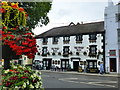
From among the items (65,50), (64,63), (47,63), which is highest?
(65,50)

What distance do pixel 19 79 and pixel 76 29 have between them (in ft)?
115

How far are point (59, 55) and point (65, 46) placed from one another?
213 centimetres

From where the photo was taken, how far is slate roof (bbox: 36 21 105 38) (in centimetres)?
3742

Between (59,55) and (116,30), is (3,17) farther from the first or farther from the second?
(59,55)

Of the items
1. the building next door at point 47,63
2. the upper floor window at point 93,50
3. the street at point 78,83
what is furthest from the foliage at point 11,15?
the building next door at point 47,63

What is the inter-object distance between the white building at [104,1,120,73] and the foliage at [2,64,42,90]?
2752 centimetres

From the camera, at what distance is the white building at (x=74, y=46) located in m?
36.1

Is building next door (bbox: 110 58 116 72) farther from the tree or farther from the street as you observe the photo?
the tree

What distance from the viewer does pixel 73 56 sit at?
130ft

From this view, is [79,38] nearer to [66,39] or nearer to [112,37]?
[66,39]

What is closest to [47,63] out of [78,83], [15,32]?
[78,83]

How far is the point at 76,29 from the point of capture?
40.9 meters

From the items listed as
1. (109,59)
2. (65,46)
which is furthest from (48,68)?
(109,59)

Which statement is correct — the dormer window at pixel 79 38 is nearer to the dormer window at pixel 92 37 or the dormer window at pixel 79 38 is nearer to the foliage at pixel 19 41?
the dormer window at pixel 92 37
